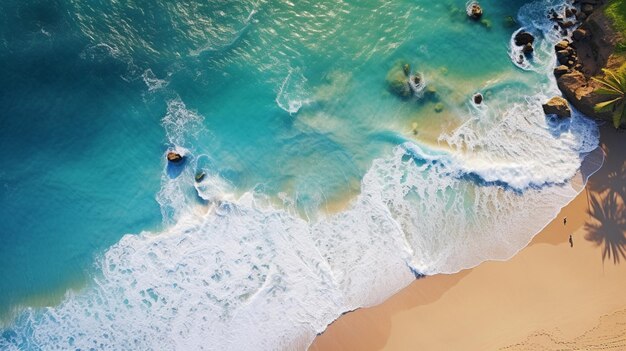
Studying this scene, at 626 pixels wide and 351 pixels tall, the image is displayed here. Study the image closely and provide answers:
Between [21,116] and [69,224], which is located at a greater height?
[21,116]

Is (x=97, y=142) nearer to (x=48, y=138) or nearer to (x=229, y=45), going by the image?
(x=48, y=138)

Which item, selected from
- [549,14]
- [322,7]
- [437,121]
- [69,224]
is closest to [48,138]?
[69,224]

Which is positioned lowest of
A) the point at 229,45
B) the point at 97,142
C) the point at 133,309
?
the point at 133,309

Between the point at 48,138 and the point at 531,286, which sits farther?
the point at 48,138

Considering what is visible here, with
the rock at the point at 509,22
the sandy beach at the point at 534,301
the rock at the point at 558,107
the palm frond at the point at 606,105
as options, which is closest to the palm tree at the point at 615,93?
the palm frond at the point at 606,105

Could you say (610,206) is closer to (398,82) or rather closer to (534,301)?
(534,301)

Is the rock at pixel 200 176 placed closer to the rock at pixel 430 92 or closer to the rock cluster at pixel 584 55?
the rock at pixel 430 92

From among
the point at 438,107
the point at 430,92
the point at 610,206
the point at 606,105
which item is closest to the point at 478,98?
the point at 438,107
